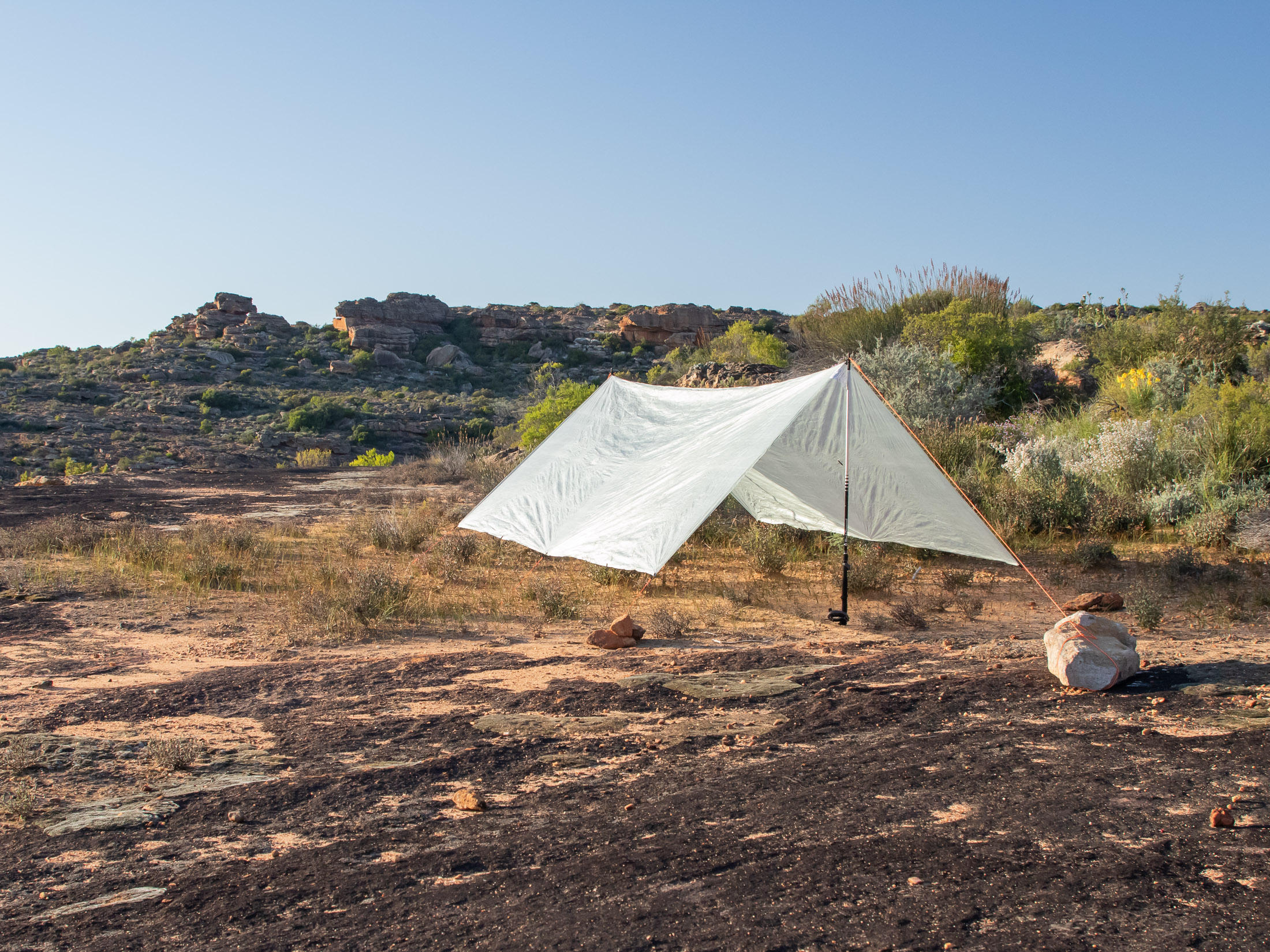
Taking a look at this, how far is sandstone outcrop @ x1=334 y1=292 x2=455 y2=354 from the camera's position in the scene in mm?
50438

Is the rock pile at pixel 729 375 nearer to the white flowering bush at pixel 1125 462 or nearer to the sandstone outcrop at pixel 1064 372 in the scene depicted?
the sandstone outcrop at pixel 1064 372

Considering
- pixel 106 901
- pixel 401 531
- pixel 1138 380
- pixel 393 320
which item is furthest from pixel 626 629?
pixel 393 320

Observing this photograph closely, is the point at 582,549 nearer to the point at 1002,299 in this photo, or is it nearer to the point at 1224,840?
the point at 1224,840

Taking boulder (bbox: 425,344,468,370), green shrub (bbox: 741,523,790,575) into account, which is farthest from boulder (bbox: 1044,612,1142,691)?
boulder (bbox: 425,344,468,370)

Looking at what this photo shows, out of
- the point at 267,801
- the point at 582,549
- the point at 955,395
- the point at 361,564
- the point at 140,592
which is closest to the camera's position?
the point at 267,801

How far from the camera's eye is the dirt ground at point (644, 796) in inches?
105

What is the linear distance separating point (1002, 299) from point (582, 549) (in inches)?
649

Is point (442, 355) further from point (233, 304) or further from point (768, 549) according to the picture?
point (768, 549)

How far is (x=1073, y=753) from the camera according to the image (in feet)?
13.0

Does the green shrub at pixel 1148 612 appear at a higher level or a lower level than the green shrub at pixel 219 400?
lower

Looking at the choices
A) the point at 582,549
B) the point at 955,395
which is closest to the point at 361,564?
the point at 582,549

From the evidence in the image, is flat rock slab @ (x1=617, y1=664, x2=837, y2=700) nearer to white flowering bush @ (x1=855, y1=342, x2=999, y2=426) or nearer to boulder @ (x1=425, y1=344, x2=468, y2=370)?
white flowering bush @ (x1=855, y1=342, x2=999, y2=426)

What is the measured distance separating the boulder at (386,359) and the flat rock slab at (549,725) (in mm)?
44941

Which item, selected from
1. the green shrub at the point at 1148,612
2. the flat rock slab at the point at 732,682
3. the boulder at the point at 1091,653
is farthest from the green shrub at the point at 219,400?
the boulder at the point at 1091,653
